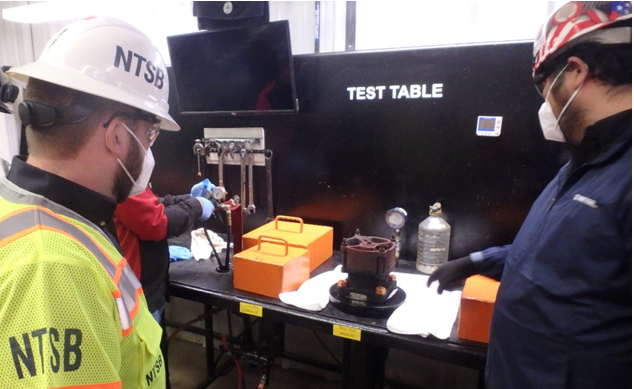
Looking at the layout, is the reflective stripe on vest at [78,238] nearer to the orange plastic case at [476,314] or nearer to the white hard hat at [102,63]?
the white hard hat at [102,63]

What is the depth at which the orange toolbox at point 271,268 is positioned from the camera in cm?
143

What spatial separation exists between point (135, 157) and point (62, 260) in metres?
0.35

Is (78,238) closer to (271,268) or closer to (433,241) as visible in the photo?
(271,268)

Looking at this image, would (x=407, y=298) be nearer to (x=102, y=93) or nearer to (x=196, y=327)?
(x=102, y=93)

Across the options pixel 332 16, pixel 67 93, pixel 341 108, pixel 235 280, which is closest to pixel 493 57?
pixel 341 108

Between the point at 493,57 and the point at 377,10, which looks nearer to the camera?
the point at 493,57

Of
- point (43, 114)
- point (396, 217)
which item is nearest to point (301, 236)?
point (396, 217)

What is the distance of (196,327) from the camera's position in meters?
2.77

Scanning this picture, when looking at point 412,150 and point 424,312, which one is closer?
point 424,312

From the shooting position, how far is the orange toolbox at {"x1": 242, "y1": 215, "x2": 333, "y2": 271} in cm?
168

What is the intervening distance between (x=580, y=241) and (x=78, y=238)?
1.02 m

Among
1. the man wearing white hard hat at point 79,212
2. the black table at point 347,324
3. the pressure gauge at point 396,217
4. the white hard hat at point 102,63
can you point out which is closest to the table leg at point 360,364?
the black table at point 347,324

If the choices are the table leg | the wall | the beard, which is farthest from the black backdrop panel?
the beard

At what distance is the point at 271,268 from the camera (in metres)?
1.43
